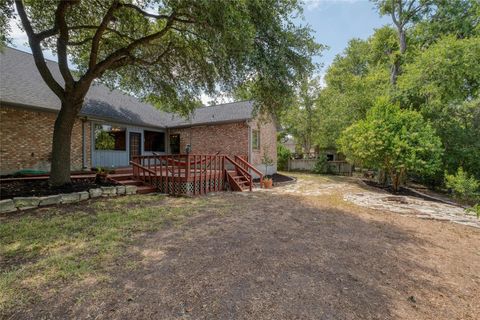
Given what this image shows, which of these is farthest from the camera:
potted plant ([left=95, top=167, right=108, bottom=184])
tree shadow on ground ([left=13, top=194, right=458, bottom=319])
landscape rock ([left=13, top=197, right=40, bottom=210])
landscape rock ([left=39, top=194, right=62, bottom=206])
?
potted plant ([left=95, top=167, right=108, bottom=184])

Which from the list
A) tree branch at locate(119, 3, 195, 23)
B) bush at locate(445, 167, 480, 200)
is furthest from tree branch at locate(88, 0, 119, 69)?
bush at locate(445, 167, 480, 200)

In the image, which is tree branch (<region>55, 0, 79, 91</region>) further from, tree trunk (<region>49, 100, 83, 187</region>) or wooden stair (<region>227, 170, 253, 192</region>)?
wooden stair (<region>227, 170, 253, 192</region>)

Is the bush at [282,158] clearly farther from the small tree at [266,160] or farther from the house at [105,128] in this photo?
the small tree at [266,160]

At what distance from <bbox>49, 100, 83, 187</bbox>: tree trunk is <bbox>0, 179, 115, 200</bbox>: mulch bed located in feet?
1.02

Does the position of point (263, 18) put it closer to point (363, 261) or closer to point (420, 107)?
point (363, 261)

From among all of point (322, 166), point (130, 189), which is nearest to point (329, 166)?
point (322, 166)

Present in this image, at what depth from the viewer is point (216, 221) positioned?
515 centimetres

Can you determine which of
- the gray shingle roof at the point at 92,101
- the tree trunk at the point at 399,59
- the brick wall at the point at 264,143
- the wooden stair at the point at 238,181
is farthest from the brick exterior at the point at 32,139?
the tree trunk at the point at 399,59

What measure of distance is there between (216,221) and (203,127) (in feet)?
34.3

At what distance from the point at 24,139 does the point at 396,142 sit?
14832 mm

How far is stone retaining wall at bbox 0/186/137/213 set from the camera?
17.8 ft

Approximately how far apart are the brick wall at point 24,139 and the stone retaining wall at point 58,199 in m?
4.52

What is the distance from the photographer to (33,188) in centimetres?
658

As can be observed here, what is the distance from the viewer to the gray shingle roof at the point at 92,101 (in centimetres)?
921
